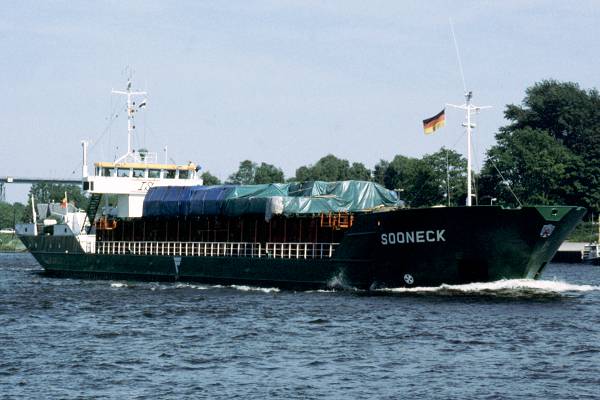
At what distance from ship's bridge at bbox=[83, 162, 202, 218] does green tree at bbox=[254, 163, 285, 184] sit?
10219 centimetres

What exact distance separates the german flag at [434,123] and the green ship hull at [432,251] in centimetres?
424

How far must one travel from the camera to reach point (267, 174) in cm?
17512

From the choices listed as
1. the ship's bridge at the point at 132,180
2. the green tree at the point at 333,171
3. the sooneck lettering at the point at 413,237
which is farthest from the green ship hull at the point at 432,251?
the green tree at the point at 333,171

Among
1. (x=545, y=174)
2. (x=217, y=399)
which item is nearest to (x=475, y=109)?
(x=217, y=399)

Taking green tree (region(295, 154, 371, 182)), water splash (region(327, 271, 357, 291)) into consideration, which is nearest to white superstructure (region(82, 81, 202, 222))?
water splash (region(327, 271, 357, 291))

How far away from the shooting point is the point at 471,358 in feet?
96.3

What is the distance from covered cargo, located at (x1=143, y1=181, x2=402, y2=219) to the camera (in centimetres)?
5197

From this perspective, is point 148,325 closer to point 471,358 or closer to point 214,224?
point 471,358

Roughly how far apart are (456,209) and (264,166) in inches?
5367

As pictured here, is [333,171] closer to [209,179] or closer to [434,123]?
[209,179]

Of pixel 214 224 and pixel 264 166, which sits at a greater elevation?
pixel 264 166

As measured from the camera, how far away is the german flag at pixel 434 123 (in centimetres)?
4616

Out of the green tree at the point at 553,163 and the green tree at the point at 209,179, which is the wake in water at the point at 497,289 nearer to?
the green tree at the point at 553,163

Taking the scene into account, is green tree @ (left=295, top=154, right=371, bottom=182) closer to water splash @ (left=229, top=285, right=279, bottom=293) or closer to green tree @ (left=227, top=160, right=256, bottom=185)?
green tree @ (left=227, top=160, right=256, bottom=185)
